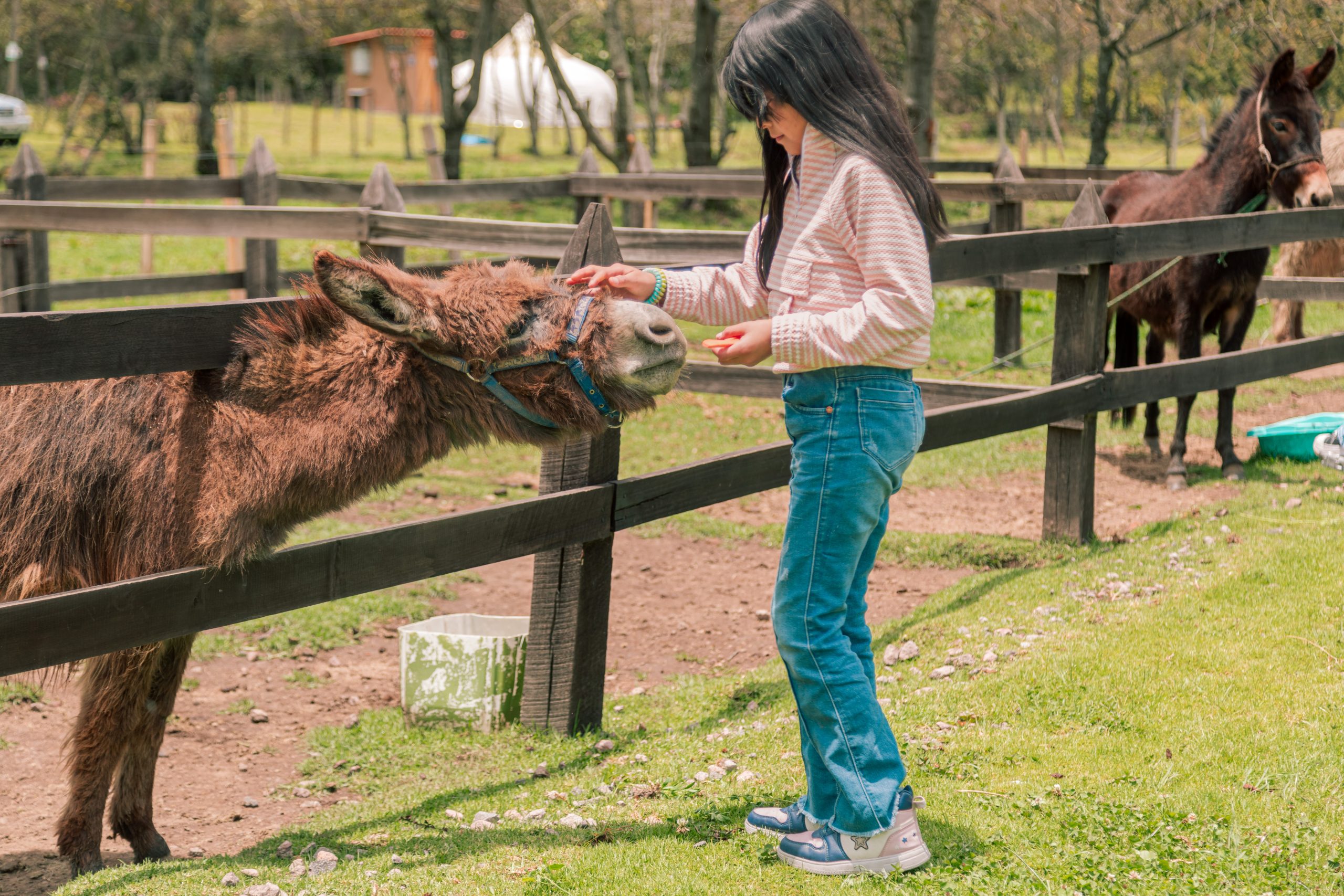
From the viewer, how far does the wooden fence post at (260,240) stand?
1009 centimetres

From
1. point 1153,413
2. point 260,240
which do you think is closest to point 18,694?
point 260,240

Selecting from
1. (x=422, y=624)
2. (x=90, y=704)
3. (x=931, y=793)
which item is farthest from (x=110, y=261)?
(x=931, y=793)

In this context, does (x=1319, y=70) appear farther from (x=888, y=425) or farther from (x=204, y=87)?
(x=204, y=87)

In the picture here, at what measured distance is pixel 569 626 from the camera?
438 cm

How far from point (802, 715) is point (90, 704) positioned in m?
2.10

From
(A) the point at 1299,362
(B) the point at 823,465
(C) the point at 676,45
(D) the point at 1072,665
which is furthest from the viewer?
(C) the point at 676,45

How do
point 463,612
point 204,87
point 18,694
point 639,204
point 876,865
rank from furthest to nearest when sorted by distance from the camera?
point 204,87 → point 639,204 → point 463,612 → point 18,694 → point 876,865

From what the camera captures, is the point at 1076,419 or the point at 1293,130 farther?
the point at 1293,130

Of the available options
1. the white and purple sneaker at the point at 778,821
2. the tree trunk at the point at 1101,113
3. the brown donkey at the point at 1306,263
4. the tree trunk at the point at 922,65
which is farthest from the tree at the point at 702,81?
the white and purple sneaker at the point at 778,821

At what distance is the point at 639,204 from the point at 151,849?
31.9 ft

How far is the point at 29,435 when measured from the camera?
11.1ft

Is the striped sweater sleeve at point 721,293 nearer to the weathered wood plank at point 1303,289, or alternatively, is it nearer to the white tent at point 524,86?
the weathered wood plank at point 1303,289

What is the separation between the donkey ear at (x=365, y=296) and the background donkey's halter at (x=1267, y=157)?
6932 millimetres

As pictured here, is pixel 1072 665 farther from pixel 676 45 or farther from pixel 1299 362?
pixel 676 45
